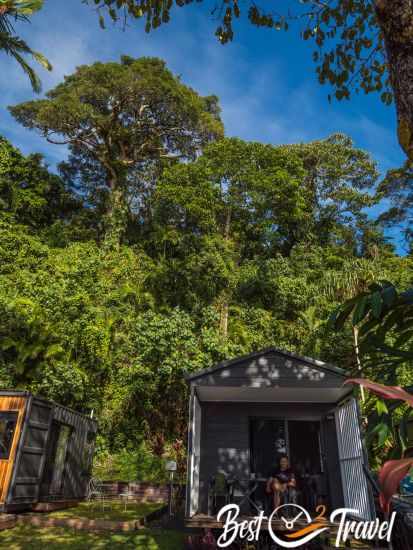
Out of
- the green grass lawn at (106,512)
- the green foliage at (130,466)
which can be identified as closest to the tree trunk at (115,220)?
the green foliage at (130,466)

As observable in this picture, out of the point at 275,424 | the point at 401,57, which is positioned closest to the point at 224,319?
the point at 275,424

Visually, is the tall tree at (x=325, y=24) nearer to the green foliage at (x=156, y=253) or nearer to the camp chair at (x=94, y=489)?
the green foliage at (x=156, y=253)

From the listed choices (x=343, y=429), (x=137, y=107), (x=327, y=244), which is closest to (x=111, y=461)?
(x=343, y=429)

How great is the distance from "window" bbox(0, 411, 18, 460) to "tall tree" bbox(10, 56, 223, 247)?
54.2 ft

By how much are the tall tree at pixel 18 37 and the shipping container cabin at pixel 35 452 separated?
11516 mm

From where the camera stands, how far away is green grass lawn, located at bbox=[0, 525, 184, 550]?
22.1ft

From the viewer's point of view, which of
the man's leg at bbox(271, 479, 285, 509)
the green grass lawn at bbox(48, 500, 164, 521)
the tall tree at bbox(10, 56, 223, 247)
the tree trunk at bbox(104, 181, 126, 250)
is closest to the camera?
the man's leg at bbox(271, 479, 285, 509)

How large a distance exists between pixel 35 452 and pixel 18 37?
14.0 meters

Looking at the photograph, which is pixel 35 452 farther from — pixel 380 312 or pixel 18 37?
pixel 18 37

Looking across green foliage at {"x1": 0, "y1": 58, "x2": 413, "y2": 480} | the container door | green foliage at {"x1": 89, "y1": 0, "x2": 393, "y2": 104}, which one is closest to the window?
green foliage at {"x1": 0, "y1": 58, "x2": 413, "y2": 480}

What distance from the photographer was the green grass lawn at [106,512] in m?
9.40

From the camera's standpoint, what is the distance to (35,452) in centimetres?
955

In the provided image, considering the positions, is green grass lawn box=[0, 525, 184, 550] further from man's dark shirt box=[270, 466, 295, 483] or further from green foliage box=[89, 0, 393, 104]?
green foliage box=[89, 0, 393, 104]

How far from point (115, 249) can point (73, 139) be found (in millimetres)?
Result: 8769
